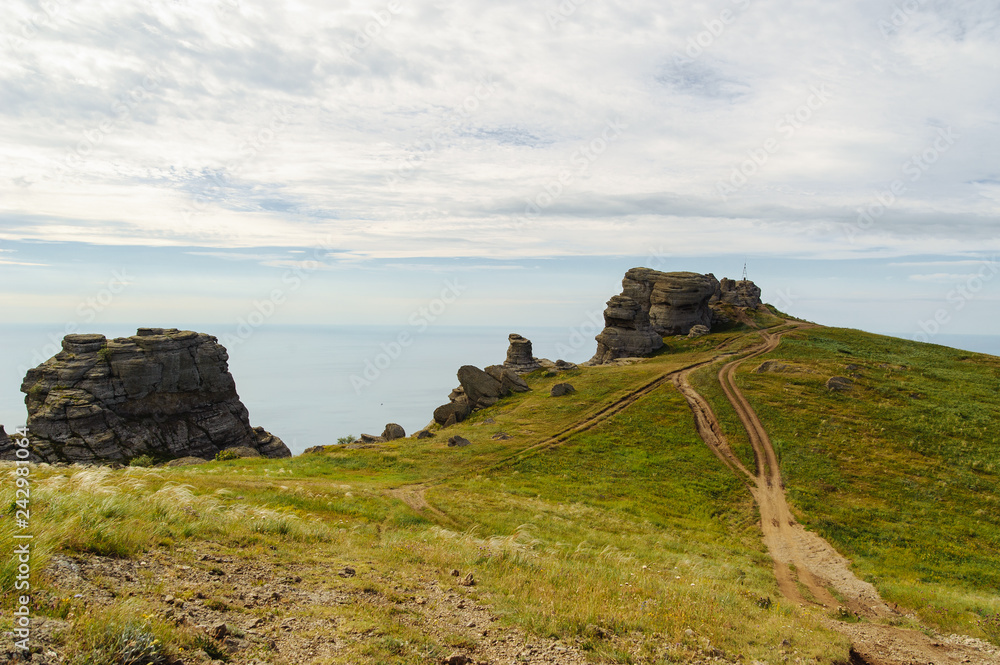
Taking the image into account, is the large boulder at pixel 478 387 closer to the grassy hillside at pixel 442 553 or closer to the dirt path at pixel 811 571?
the dirt path at pixel 811 571

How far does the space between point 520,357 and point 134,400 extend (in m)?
54.4

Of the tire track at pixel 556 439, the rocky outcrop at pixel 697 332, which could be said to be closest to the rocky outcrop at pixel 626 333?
the rocky outcrop at pixel 697 332

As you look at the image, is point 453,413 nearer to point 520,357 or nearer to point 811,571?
point 520,357

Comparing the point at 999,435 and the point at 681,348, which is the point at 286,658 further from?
the point at 681,348

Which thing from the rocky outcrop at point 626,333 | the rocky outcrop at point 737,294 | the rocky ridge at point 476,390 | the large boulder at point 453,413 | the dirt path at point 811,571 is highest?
the rocky outcrop at point 737,294

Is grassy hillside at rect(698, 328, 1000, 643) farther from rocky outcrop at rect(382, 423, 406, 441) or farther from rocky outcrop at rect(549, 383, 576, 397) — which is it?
rocky outcrop at rect(382, 423, 406, 441)

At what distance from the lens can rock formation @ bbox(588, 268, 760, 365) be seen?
274ft

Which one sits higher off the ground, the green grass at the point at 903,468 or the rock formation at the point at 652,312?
the rock formation at the point at 652,312

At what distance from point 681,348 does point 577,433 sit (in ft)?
135

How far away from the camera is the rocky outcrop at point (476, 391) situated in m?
66.3

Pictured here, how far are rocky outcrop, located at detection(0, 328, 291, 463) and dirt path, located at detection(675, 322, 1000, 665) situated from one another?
202 ft

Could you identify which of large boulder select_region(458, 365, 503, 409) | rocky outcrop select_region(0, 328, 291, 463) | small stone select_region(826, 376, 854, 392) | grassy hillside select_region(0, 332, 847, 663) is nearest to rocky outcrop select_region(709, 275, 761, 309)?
small stone select_region(826, 376, 854, 392)

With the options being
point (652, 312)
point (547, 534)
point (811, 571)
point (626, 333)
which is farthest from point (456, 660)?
point (652, 312)

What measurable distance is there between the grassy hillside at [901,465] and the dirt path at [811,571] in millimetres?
1071
